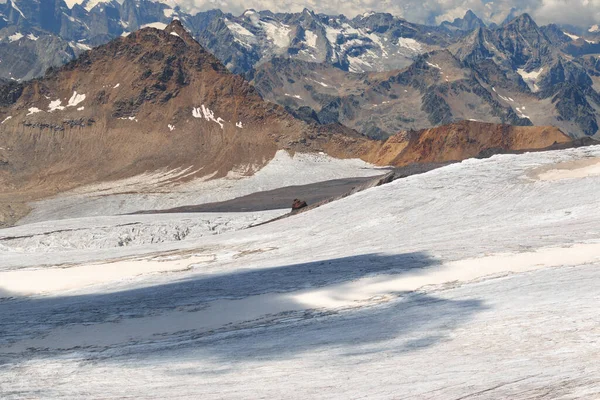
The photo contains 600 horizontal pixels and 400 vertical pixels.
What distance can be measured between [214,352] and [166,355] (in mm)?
1012

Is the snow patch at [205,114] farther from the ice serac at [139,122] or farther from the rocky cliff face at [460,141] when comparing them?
the rocky cliff face at [460,141]

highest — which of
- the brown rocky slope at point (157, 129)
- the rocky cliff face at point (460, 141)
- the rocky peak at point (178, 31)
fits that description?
the rocky peak at point (178, 31)

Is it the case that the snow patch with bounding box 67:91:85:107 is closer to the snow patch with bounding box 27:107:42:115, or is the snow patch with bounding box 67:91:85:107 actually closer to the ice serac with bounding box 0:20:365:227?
the ice serac with bounding box 0:20:365:227

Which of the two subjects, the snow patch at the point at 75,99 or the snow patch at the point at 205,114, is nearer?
the snow patch at the point at 205,114

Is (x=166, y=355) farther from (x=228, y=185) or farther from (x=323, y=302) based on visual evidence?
(x=228, y=185)

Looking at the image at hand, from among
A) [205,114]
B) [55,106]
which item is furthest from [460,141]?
[55,106]

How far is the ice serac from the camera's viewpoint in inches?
4729

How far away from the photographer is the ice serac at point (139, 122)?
120125 mm

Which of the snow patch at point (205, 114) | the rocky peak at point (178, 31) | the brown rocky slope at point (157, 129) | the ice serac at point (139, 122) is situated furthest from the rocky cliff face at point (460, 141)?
the rocky peak at point (178, 31)

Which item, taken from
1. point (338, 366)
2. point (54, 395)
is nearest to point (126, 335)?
point (54, 395)

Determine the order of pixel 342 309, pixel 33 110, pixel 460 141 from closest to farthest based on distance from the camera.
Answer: pixel 342 309, pixel 33 110, pixel 460 141

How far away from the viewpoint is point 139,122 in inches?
5261

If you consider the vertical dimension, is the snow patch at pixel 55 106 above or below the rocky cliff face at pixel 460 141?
above

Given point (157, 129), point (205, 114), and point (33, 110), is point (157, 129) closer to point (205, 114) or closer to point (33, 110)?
point (205, 114)
